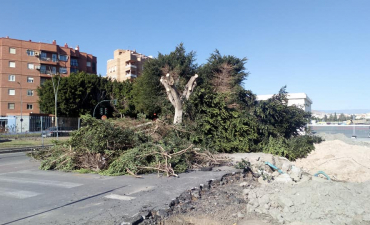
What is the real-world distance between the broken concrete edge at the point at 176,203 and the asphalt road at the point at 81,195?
166 millimetres

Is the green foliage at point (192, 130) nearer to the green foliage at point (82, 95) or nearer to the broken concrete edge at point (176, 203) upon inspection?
the broken concrete edge at point (176, 203)

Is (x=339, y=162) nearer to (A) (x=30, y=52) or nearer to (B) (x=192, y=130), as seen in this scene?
(B) (x=192, y=130)

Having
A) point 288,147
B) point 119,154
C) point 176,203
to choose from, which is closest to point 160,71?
point 288,147

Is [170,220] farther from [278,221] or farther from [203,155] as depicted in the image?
[203,155]

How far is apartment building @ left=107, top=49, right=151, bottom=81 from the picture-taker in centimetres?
8331

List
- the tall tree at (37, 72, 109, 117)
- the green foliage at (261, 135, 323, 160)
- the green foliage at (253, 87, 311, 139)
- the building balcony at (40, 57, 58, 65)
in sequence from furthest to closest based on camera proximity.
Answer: the building balcony at (40, 57, 58, 65) < the tall tree at (37, 72, 109, 117) < the green foliage at (253, 87, 311, 139) < the green foliage at (261, 135, 323, 160)

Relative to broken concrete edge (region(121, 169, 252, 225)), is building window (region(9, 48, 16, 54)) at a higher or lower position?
higher

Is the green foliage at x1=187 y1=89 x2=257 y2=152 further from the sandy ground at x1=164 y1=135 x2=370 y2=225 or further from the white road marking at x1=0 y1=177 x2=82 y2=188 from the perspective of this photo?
the white road marking at x1=0 y1=177 x2=82 y2=188

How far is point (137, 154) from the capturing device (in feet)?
35.4

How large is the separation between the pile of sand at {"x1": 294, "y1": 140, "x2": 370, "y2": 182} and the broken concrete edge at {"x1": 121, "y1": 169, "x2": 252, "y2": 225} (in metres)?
5.91

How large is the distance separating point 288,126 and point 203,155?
7808 millimetres

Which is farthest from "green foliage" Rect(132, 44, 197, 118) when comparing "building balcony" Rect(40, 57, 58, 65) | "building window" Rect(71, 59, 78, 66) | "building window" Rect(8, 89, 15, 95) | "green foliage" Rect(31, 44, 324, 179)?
"building window" Rect(71, 59, 78, 66)

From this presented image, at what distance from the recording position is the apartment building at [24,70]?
182 ft

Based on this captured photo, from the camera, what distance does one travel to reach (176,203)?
6.78 metres
